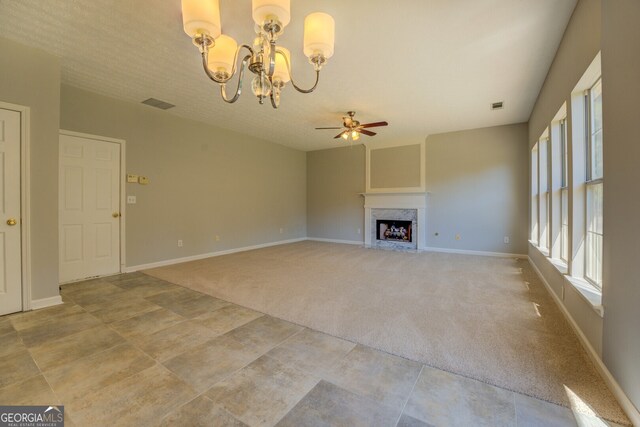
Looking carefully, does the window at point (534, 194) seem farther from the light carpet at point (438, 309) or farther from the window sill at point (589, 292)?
the window sill at point (589, 292)

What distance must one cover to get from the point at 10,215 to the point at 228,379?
288cm

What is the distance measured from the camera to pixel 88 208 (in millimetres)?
3820

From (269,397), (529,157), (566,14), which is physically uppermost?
(566,14)

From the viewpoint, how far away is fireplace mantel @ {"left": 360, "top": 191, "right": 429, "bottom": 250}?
241 inches

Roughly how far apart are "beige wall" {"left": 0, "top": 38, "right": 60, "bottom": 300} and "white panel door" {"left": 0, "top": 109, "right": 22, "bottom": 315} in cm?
10

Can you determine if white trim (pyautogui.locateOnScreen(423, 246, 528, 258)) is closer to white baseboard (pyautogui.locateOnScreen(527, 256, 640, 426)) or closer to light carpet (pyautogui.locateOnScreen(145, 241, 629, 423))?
light carpet (pyautogui.locateOnScreen(145, 241, 629, 423))

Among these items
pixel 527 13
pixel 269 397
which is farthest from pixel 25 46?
pixel 527 13

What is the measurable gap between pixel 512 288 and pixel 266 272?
339 cm

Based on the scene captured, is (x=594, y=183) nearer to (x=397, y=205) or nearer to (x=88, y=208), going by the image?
(x=397, y=205)

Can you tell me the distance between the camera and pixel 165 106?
4.31 meters

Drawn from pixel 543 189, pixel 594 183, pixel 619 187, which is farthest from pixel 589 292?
pixel 543 189

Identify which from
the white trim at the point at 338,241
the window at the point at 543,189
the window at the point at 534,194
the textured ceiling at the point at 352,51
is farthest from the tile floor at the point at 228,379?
the white trim at the point at 338,241

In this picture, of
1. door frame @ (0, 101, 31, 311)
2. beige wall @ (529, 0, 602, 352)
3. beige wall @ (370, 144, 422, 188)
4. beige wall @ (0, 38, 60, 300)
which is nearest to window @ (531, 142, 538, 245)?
beige wall @ (529, 0, 602, 352)

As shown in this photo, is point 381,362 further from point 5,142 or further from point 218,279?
point 5,142
